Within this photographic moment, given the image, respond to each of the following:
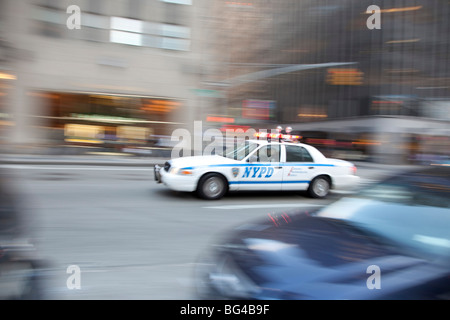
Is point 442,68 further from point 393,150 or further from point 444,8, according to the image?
point 393,150

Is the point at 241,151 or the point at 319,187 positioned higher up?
the point at 241,151

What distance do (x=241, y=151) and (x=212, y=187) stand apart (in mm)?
1141

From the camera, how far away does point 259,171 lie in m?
8.51

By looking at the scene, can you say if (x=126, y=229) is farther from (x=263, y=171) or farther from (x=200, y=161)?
(x=263, y=171)

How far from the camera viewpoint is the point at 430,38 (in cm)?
3569

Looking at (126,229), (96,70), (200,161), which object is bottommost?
(126,229)

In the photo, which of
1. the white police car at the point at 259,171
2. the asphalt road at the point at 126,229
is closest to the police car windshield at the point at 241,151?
the white police car at the point at 259,171

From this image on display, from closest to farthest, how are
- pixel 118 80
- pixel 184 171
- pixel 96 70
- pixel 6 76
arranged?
pixel 184 171 < pixel 6 76 < pixel 96 70 < pixel 118 80

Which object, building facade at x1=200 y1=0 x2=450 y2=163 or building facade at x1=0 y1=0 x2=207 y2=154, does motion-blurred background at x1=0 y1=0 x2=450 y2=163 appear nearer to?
building facade at x1=0 y1=0 x2=207 y2=154

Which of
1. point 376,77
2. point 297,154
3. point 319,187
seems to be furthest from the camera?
point 376,77

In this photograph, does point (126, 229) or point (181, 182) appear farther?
point (181, 182)

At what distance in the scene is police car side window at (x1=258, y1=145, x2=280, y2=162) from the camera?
8.56 metres

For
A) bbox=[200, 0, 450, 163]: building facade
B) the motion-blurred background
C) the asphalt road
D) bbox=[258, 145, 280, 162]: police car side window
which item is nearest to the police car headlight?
the asphalt road

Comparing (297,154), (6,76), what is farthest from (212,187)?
(6,76)
